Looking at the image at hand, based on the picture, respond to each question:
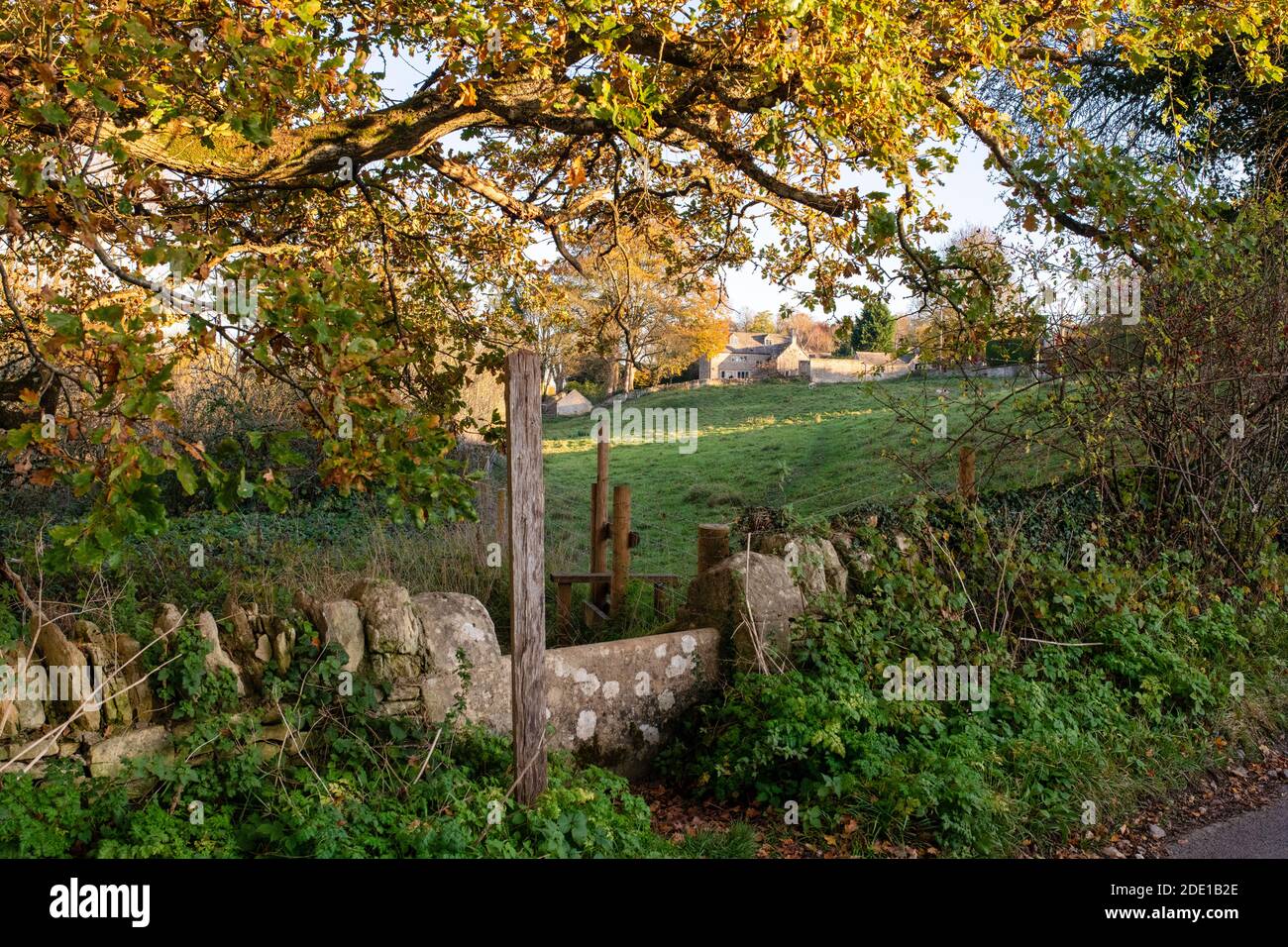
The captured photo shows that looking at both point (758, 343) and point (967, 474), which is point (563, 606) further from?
point (758, 343)

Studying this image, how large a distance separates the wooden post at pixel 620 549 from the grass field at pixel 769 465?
1.50 m

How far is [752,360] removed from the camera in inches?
2115

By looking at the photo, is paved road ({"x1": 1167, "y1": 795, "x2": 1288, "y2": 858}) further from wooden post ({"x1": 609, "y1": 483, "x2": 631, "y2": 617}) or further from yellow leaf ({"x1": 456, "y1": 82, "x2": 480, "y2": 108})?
yellow leaf ({"x1": 456, "y1": 82, "x2": 480, "y2": 108})

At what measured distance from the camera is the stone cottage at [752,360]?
50969 millimetres

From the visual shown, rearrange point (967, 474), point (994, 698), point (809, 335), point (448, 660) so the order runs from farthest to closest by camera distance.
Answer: point (809, 335)
point (967, 474)
point (994, 698)
point (448, 660)

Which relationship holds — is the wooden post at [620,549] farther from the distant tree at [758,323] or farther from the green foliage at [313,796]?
the distant tree at [758,323]

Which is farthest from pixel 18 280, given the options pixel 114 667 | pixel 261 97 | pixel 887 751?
pixel 887 751

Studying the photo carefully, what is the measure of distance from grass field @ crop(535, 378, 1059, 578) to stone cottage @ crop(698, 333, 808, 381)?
12.3 m

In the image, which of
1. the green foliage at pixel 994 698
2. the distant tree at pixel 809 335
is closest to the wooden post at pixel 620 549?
the green foliage at pixel 994 698

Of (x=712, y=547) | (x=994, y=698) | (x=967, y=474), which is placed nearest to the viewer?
(x=994, y=698)

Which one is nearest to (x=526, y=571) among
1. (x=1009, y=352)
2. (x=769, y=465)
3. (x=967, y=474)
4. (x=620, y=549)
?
(x=620, y=549)

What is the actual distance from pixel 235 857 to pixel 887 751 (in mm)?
3691

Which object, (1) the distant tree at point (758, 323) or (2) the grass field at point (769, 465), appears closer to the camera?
(2) the grass field at point (769, 465)

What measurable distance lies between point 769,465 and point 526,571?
63.8 ft
